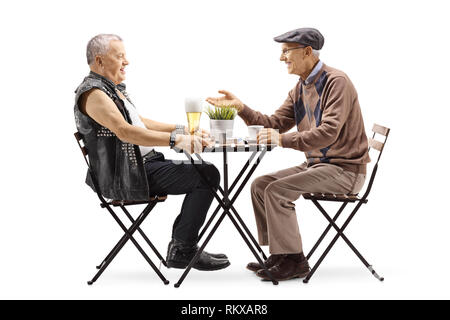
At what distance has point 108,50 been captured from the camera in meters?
5.45

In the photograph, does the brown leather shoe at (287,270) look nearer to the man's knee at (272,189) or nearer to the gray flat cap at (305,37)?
the man's knee at (272,189)

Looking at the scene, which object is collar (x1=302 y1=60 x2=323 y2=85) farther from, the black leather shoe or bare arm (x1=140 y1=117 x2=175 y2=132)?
the black leather shoe

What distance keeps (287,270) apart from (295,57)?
1.57 metres

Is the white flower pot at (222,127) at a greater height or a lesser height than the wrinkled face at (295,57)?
lesser

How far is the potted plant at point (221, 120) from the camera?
5465mm

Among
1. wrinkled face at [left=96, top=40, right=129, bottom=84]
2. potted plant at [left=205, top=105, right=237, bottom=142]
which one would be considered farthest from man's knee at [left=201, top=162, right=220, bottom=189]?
wrinkled face at [left=96, top=40, right=129, bottom=84]

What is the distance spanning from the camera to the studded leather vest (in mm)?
5355

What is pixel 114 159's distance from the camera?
5371 millimetres

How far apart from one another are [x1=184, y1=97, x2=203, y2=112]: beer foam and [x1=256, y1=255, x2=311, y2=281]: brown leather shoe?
4.06ft

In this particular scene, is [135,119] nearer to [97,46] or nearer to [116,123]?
[116,123]

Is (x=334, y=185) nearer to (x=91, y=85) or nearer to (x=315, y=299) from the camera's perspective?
(x=315, y=299)

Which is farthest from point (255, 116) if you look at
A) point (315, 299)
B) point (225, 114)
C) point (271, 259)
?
point (315, 299)

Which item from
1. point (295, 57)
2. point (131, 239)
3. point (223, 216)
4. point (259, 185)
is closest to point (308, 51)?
Result: point (295, 57)

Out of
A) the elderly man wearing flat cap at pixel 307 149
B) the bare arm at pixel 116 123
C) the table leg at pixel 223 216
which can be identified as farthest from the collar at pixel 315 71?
the bare arm at pixel 116 123
